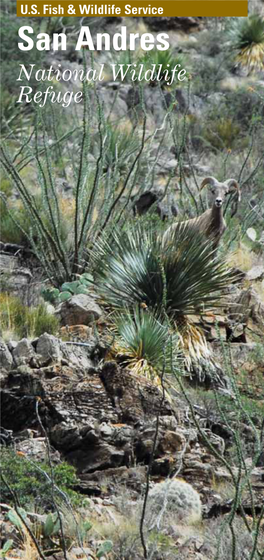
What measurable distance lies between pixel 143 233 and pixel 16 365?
115 inches

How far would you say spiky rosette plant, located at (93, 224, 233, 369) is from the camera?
473 inches

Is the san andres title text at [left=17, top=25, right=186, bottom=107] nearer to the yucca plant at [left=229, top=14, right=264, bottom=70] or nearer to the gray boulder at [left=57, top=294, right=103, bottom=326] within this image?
the gray boulder at [left=57, top=294, right=103, bottom=326]

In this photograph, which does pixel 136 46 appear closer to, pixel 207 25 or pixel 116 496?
pixel 207 25

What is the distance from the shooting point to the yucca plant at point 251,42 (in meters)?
28.0

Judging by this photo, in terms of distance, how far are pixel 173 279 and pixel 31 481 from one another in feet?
13.4

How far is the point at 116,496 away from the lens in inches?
351

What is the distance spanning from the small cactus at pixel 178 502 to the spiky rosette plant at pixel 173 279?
2981mm

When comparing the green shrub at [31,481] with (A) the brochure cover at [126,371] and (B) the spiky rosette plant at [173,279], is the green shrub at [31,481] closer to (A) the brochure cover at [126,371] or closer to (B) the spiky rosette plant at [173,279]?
(A) the brochure cover at [126,371]

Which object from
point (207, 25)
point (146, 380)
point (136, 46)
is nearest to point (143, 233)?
point (146, 380)

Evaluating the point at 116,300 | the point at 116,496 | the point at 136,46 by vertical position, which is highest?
the point at 136,46

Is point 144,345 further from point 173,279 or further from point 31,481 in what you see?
point 31,481

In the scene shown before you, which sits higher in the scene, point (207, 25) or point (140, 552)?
point (207, 25)

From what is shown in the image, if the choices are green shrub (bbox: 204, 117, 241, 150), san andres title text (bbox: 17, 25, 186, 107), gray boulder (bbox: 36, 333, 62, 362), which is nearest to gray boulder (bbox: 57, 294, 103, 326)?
gray boulder (bbox: 36, 333, 62, 362)

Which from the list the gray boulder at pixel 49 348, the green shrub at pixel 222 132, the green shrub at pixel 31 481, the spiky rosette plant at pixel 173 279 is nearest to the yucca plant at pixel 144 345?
the spiky rosette plant at pixel 173 279
